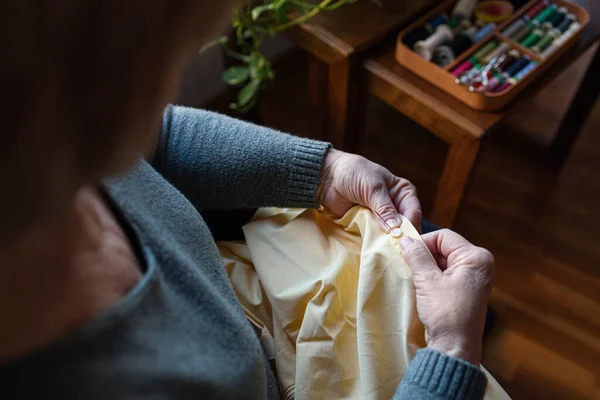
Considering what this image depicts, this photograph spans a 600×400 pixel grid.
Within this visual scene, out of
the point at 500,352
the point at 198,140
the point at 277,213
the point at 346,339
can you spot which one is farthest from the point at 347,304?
the point at 500,352

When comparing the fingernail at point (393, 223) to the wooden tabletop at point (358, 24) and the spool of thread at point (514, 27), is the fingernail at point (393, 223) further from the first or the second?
the spool of thread at point (514, 27)

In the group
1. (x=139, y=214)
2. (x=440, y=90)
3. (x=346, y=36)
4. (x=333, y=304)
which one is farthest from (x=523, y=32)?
(x=139, y=214)

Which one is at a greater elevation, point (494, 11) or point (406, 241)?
point (494, 11)

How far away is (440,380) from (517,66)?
66 cm

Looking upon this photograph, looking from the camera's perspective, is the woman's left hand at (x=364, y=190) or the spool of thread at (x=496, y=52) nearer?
the woman's left hand at (x=364, y=190)

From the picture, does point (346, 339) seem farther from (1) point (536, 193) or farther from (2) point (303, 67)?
(2) point (303, 67)

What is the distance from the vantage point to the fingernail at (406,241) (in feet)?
2.17

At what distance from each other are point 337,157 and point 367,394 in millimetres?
323

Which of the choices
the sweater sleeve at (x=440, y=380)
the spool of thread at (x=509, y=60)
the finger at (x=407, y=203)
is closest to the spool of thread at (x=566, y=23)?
the spool of thread at (x=509, y=60)

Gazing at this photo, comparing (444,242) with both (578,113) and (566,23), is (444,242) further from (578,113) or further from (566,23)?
(578,113)

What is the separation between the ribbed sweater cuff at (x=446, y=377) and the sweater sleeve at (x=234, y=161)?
0.88ft

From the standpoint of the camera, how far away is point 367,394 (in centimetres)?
60

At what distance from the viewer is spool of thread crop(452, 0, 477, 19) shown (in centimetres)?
110

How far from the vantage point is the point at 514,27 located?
1066 mm
